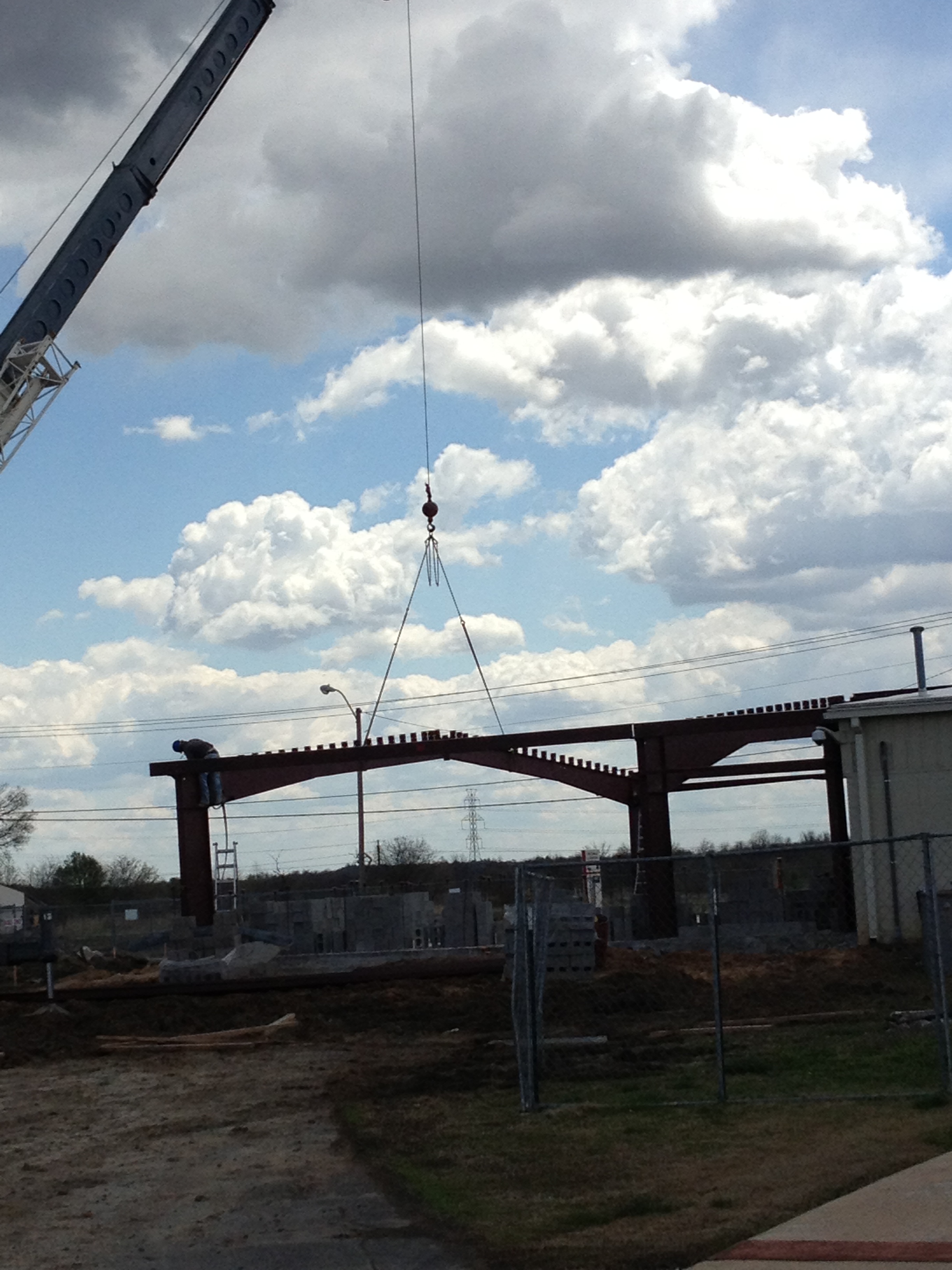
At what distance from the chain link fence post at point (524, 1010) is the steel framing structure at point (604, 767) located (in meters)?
22.3

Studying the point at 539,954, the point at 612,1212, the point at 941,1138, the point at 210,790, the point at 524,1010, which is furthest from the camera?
the point at 210,790

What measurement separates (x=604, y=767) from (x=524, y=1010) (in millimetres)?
26799

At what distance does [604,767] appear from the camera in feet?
126

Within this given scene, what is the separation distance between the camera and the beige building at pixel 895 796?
25469 millimetres

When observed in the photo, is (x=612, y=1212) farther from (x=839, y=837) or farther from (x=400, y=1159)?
(x=839, y=837)

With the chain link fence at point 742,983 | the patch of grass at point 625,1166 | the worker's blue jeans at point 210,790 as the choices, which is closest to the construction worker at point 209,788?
the worker's blue jeans at point 210,790

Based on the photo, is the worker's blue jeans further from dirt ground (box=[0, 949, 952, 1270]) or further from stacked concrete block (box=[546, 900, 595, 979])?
dirt ground (box=[0, 949, 952, 1270])

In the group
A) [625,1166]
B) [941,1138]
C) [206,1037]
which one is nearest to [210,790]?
[206,1037]

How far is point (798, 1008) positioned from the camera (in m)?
18.4

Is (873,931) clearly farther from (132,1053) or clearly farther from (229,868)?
(229,868)

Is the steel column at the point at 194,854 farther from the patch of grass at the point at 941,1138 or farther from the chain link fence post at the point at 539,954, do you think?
the patch of grass at the point at 941,1138

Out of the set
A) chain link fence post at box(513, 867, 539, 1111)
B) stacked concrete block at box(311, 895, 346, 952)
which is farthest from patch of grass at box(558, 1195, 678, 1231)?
stacked concrete block at box(311, 895, 346, 952)

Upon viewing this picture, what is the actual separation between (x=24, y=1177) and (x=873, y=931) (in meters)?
18.4

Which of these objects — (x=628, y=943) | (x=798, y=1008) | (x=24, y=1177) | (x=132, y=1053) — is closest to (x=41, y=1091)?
(x=132, y=1053)
